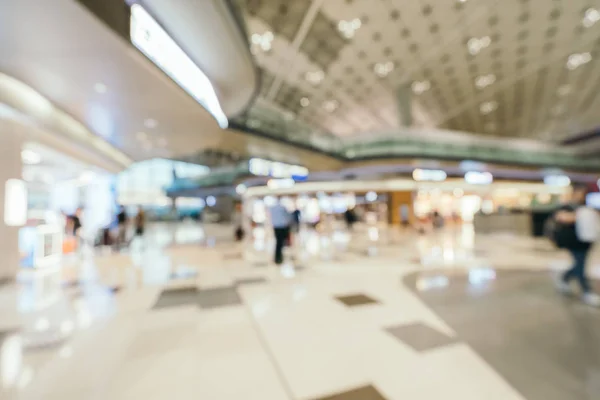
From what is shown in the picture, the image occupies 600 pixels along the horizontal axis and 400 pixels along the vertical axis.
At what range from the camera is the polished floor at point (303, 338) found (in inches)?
72.1

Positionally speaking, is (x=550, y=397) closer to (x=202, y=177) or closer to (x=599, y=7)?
(x=599, y=7)

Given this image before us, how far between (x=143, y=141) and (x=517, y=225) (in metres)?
17.3

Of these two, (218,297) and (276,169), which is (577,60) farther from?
(218,297)

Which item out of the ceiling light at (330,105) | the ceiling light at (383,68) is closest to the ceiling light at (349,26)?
the ceiling light at (383,68)

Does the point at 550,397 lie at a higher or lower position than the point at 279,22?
lower

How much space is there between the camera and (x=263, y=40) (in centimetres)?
1373

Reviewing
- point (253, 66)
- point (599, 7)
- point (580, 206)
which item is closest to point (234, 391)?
point (580, 206)

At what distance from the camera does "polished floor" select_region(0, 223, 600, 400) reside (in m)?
1.83

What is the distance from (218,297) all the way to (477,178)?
82.0 ft

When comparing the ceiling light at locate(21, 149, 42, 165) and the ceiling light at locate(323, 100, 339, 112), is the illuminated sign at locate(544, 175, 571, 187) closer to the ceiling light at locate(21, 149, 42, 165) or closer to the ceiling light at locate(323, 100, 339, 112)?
the ceiling light at locate(323, 100, 339, 112)

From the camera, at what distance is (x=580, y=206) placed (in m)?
3.62

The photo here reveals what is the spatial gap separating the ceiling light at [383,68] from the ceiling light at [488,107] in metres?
9.09

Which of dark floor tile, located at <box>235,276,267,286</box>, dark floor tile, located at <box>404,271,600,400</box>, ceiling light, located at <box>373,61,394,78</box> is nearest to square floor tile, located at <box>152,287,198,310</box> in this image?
dark floor tile, located at <box>235,276,267,286</box>

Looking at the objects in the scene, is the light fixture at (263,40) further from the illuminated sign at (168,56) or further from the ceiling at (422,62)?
the illuminated sign at (168,56)
